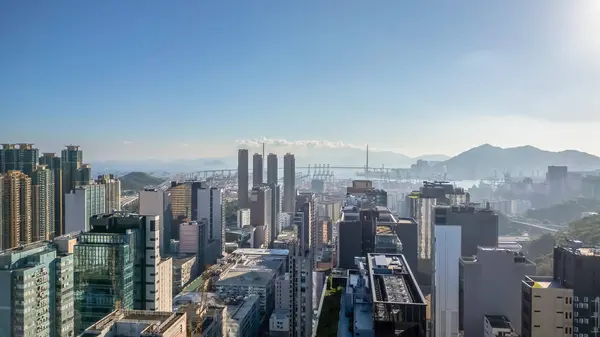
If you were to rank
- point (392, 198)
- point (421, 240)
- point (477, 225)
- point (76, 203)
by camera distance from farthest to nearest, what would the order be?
point (392, 198)
point (421, 240)
point (76, 203)
point (477, 225)

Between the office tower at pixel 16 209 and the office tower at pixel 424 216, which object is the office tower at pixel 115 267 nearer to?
the office tower at pixel 16 209

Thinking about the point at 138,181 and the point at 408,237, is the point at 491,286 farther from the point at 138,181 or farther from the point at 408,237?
the point at 138,181

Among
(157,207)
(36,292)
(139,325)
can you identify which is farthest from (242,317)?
(157,207)

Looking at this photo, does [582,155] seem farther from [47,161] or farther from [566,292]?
[47,161]

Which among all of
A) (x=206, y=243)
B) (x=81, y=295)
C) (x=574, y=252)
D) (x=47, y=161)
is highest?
(x=47, y=161)

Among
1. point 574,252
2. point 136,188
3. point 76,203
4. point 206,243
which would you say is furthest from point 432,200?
point 136,188

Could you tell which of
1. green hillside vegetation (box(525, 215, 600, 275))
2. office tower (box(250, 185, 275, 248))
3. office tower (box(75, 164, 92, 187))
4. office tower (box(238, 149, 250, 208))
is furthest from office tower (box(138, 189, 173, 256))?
green hillside vegetation (box(525, 215, 600, 275))
